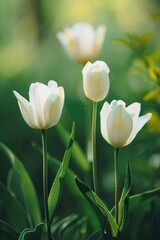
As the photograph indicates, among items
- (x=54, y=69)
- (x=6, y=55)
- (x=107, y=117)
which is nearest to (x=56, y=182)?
(x=107, y=117)

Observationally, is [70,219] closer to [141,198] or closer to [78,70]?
[141,198]

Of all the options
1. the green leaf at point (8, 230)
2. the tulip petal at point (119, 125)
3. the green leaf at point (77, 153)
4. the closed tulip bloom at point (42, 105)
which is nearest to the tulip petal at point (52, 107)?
the closed tulip bloom at point (42, 105)

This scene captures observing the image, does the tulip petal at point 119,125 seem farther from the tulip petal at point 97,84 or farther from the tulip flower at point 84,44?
the tulip flower at point 84,44

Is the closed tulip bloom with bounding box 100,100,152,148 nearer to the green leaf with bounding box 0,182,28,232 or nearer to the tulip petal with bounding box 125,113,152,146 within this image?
the tulip petal with bounding box 125,113,152,146

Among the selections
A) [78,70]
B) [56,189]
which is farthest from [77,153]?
[78,70]

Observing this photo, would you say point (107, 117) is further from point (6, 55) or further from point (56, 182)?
point (6, 55)
